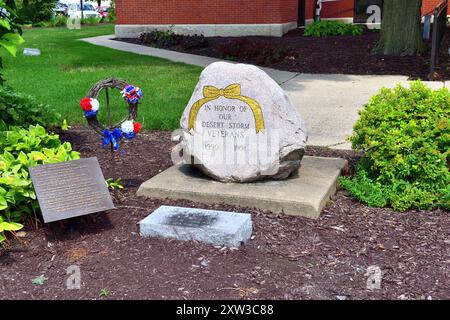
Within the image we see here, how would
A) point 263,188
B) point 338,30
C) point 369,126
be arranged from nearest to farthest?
point 263,188 → point 369,126 → point 338,30

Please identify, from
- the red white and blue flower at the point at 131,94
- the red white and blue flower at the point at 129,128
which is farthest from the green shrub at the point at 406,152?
the red white and blue flower at the point at 131,94

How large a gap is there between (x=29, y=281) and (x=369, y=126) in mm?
3438

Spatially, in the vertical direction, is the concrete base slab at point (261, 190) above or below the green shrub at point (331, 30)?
below

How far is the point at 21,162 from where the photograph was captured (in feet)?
14.7

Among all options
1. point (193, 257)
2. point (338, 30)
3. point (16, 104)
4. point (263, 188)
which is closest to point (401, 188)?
point (263, 188)

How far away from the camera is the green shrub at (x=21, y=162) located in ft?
13.8

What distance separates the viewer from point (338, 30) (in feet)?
56.9

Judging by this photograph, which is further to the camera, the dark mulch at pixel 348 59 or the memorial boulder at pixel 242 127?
the dark mulch at pixel 348 59

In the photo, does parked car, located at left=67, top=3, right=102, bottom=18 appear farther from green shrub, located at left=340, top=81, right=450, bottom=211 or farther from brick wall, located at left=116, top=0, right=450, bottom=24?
green shrub, located at left=340, top=81, right=450, bottom=211

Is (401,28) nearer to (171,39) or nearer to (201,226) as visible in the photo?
(171,39)

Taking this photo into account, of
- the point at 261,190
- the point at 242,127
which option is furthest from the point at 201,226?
the point at 242,127

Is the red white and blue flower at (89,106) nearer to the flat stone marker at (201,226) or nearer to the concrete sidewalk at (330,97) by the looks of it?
the flat stone marker at (201,226)

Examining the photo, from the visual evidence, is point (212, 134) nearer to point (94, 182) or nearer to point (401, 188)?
point (94, 182)

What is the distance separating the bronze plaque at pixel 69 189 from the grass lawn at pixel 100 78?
3.32 meters
